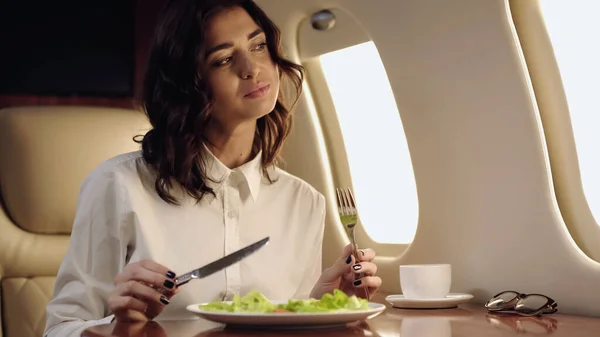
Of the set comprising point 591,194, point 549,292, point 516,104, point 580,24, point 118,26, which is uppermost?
point 118,26

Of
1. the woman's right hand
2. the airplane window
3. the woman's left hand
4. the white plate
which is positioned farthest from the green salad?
the airplane window

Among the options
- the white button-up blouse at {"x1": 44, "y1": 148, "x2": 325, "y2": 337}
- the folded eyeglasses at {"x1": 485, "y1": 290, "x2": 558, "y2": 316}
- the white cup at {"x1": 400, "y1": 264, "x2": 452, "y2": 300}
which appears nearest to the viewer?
the folded eyeglasses at {"x1": 485, "y1": 290, "x2": 558, "y2": 316}

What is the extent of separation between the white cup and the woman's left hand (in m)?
0.17

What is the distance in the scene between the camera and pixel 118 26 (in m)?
3.79

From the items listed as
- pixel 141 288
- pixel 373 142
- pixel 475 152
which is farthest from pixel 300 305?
pixel 373 142

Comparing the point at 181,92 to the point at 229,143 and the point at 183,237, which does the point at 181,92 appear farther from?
the point at 183,237

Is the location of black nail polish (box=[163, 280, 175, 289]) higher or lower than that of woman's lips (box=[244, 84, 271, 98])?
lower

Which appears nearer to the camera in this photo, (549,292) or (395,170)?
(549,292)

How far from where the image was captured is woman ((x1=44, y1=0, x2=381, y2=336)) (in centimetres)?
188

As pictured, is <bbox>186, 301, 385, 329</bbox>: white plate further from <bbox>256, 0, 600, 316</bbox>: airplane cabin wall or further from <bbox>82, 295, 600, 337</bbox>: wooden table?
<bbox>256, 0, 600, 316</bbox>: airplane cabin wall

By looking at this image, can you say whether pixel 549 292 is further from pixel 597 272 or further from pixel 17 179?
pixel 17 179

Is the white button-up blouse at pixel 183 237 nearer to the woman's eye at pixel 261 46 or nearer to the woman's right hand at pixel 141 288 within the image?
the woman's right hand at pixel 141 288

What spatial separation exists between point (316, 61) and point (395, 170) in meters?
0.45

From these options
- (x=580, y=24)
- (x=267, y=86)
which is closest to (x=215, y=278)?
(x=267, y=86)
